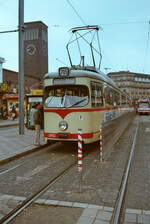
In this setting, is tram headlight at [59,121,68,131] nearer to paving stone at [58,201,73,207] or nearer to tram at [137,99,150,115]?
paving stone at [58,201,73,207]

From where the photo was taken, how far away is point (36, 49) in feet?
283

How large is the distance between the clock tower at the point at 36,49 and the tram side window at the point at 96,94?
76.0 m

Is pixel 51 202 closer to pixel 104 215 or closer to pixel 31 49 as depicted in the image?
pixel 104 215

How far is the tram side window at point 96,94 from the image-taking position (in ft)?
30.0

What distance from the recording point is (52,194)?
4.91 meters

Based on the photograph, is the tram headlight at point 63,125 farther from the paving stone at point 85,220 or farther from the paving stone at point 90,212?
the paving stone at point 85,220

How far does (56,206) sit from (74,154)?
4687 millimetres

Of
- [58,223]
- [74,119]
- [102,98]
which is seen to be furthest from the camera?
[102,98]

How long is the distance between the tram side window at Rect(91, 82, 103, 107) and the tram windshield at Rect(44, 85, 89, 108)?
14.4 inches

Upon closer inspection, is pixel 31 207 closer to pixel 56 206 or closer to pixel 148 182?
pixel 56 206

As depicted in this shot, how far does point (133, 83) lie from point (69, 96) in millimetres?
103294

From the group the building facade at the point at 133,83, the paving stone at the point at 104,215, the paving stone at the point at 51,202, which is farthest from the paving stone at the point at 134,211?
the building facade at the point at 133,83

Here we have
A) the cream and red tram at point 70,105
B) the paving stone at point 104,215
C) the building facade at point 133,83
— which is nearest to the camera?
the paving stone at point 104,215

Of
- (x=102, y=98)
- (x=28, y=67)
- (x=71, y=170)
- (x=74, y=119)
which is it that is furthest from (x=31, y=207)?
(x=28, y=67)
